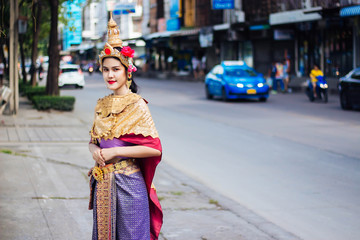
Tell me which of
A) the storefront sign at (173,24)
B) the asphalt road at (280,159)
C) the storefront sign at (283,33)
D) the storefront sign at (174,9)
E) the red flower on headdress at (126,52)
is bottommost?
the asphalt road at (280,159)

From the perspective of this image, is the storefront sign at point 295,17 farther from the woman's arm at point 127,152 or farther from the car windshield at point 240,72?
the woman's arm at point 127,152

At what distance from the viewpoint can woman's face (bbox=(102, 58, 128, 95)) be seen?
13.3 ft

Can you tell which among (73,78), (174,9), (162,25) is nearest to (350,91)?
(73,78)

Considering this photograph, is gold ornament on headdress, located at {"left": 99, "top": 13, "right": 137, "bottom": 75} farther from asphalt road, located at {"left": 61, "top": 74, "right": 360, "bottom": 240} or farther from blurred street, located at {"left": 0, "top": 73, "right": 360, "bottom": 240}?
asphalt road, located at {"left": 61, "top": 74, "right": 360, "bottom": 240}

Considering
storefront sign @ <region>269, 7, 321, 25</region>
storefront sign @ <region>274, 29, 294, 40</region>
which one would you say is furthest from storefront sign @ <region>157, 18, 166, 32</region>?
storefront sign @ <region>269, 7, 321, 25</region>

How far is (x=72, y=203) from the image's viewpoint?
761 centimetres

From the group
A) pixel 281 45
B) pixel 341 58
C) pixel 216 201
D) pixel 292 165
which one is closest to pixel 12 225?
pixel 216 201

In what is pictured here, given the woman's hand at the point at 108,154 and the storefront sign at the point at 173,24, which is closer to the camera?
the woman's hand at the point at 108,154

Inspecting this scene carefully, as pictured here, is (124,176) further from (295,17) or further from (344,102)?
(295,17)

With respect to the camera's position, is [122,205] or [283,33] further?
[283,33]

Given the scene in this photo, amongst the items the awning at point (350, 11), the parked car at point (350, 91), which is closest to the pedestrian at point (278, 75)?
the awning at point (350, 11)

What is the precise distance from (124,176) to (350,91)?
714 inches

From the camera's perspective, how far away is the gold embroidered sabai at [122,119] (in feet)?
13.1

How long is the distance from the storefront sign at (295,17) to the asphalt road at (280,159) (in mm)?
11377
